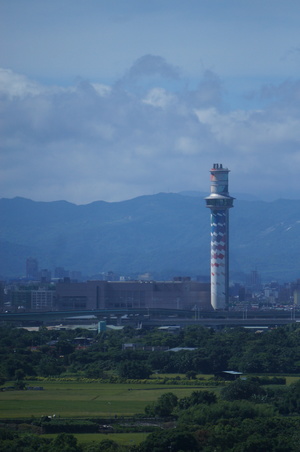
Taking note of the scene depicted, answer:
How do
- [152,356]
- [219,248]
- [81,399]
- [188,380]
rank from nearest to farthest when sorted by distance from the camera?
[81,399], [188,380], [152,356], [219,248]

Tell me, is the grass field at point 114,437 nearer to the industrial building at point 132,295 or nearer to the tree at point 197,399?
the tree at point 197,399

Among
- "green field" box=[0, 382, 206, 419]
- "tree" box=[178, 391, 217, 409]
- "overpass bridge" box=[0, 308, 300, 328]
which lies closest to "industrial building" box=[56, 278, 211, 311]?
"overpass bridge" box=[0, 308, 300, 328]

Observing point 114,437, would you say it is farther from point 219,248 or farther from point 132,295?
point 132,295

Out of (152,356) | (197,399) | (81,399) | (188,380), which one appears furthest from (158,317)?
(197,399)

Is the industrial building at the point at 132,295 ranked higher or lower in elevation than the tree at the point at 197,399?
higher

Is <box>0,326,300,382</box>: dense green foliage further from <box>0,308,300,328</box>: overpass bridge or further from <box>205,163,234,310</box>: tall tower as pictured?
<box>205,163,234,310</box>: tall tower

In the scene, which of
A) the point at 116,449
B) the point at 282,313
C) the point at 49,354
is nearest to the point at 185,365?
the point at 49,354

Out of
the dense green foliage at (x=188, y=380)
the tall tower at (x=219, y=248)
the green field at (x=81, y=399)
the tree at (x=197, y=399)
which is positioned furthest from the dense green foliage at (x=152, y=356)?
the tall tower at (x=219, y=248)
